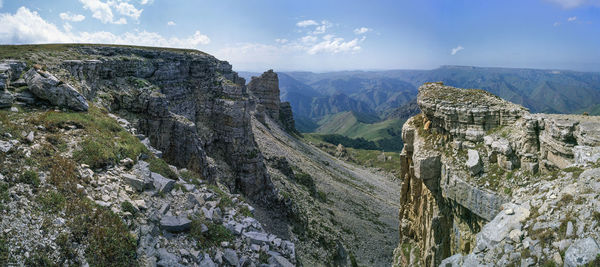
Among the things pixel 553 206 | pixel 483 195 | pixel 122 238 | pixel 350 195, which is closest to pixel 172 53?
pixel 122 238

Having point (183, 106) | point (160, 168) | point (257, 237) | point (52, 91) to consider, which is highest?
point (52, 91)

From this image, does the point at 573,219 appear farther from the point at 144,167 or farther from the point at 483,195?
the point at 144,167

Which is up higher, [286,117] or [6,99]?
[6,99]

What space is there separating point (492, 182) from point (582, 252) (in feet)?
29.7

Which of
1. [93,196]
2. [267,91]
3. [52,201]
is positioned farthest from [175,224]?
[267,91]

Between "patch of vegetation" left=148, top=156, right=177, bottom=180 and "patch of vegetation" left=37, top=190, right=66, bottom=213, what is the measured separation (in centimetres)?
588

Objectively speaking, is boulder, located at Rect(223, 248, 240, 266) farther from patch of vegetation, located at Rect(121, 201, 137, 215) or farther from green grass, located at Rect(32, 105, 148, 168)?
green grass, located at Rect(32, 105, 148, 168)

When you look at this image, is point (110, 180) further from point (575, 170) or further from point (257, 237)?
Result: point (575, 170)

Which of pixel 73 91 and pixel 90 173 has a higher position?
pixel 73 91

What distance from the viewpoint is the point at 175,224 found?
13156 mm

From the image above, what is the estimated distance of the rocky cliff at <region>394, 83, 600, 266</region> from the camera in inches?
458

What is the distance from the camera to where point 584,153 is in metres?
13.8

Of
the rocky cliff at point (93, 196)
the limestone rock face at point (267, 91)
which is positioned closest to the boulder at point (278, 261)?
the rocky cliff at point (93, 196)

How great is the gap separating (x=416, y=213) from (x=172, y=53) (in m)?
42.1
